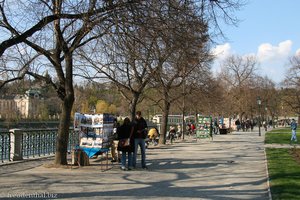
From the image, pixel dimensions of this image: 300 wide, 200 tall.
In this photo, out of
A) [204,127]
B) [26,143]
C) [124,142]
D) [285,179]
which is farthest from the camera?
[204,127]

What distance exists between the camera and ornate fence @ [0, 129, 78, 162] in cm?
1719

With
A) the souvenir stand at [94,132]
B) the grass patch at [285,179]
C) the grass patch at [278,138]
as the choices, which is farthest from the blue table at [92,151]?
the grass patch at [278,138]

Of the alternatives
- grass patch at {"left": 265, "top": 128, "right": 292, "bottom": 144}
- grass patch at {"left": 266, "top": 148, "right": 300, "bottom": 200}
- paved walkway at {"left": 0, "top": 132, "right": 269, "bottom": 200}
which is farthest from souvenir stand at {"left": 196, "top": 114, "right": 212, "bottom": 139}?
paved walkway at {"left": 0, "top": 132, "right": 269, "bottom": 200}

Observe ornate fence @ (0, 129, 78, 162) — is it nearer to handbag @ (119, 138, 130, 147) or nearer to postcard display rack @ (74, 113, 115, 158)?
postcard display rack @ (74, 113, 115, 158)

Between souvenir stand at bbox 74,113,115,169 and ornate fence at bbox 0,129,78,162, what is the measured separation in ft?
9.86

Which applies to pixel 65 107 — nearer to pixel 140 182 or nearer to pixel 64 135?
pixel 64 135

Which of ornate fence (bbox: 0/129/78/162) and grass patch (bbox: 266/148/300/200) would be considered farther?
ornate fence (bbox: 0/129/78/162)

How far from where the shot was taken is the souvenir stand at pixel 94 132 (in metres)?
15.6

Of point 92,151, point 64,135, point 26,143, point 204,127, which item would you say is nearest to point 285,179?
point 92,151

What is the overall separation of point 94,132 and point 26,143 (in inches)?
177

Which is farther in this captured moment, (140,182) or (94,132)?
(94,132)

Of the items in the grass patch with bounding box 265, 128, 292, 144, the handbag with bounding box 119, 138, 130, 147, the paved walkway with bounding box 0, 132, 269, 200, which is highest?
the handbag with bounding box 119, 138, 130, 147

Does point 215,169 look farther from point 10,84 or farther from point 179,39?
point 10,84

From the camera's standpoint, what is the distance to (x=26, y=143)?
1875cm
